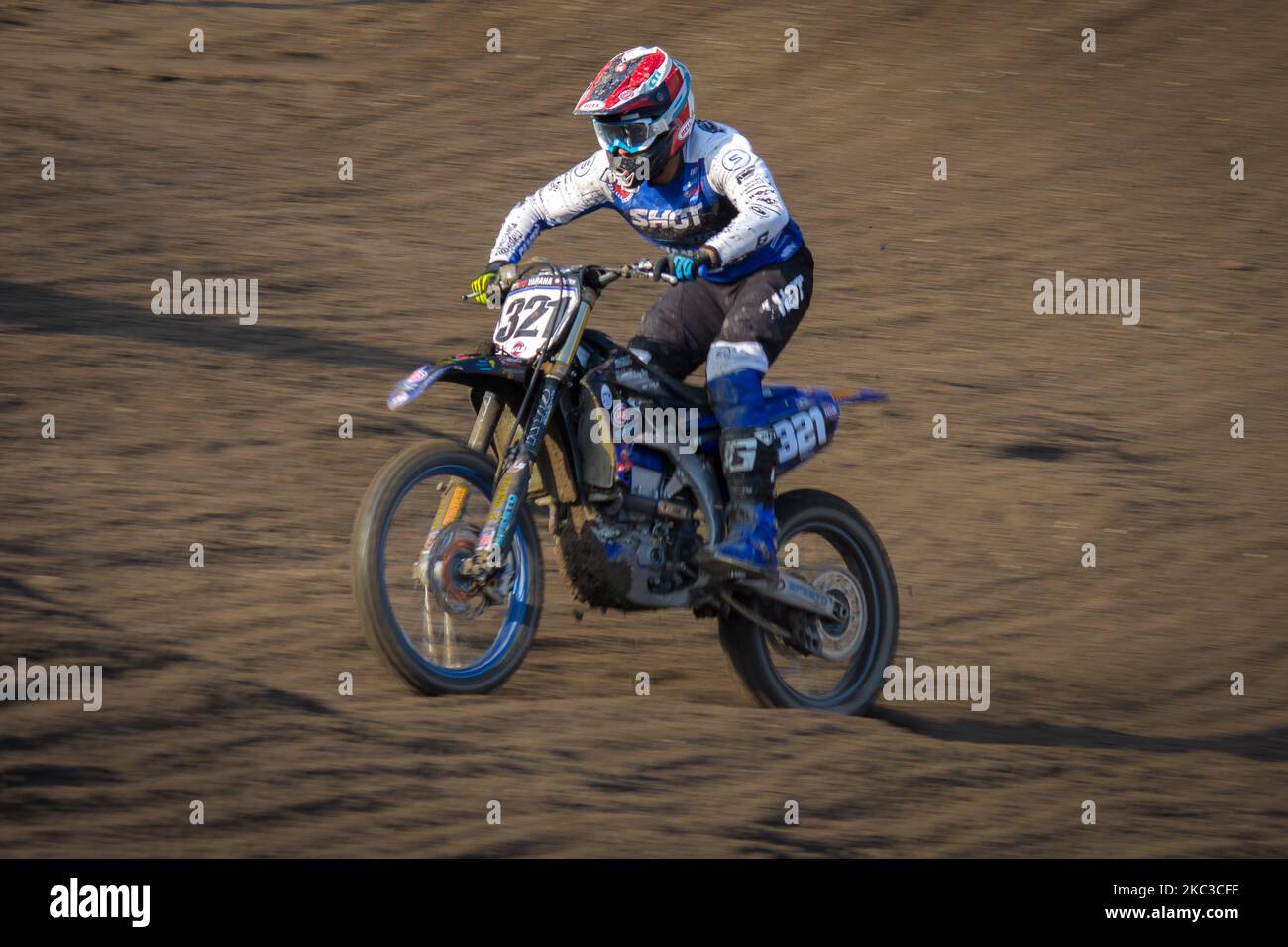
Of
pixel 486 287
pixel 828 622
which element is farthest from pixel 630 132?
pixel 828 622

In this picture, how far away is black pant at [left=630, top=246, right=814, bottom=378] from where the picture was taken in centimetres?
745

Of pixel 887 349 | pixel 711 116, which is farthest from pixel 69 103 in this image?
pixel 887 349

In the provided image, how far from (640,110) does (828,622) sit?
2.49 meters

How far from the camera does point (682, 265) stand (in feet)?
21.9

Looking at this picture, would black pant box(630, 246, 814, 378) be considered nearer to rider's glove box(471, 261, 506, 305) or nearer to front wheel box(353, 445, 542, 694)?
rider's glove box(471, 261, 506, 305)

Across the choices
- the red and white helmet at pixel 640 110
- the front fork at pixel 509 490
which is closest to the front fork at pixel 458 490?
the front fork at pixel 509 490

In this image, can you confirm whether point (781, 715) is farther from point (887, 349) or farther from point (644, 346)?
point (887, 349)

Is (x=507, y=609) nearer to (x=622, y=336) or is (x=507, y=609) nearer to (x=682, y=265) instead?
(x=682, y=265)

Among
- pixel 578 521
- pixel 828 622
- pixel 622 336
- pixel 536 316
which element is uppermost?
pixel 622 336

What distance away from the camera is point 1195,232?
52.6ft

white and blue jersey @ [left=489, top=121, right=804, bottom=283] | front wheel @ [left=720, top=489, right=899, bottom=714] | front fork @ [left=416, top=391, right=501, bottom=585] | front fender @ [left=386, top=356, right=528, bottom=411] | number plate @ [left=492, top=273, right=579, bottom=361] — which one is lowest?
front wheel @ [left=720, top=489, right=899, bottom=714]

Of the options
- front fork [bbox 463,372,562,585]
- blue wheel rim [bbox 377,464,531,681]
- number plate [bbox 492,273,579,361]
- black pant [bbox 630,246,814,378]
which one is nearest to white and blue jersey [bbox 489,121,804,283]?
black pant [bbox 630,246,814,378]

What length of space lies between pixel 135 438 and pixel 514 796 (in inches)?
203

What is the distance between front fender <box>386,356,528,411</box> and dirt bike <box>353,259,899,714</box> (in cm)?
1
